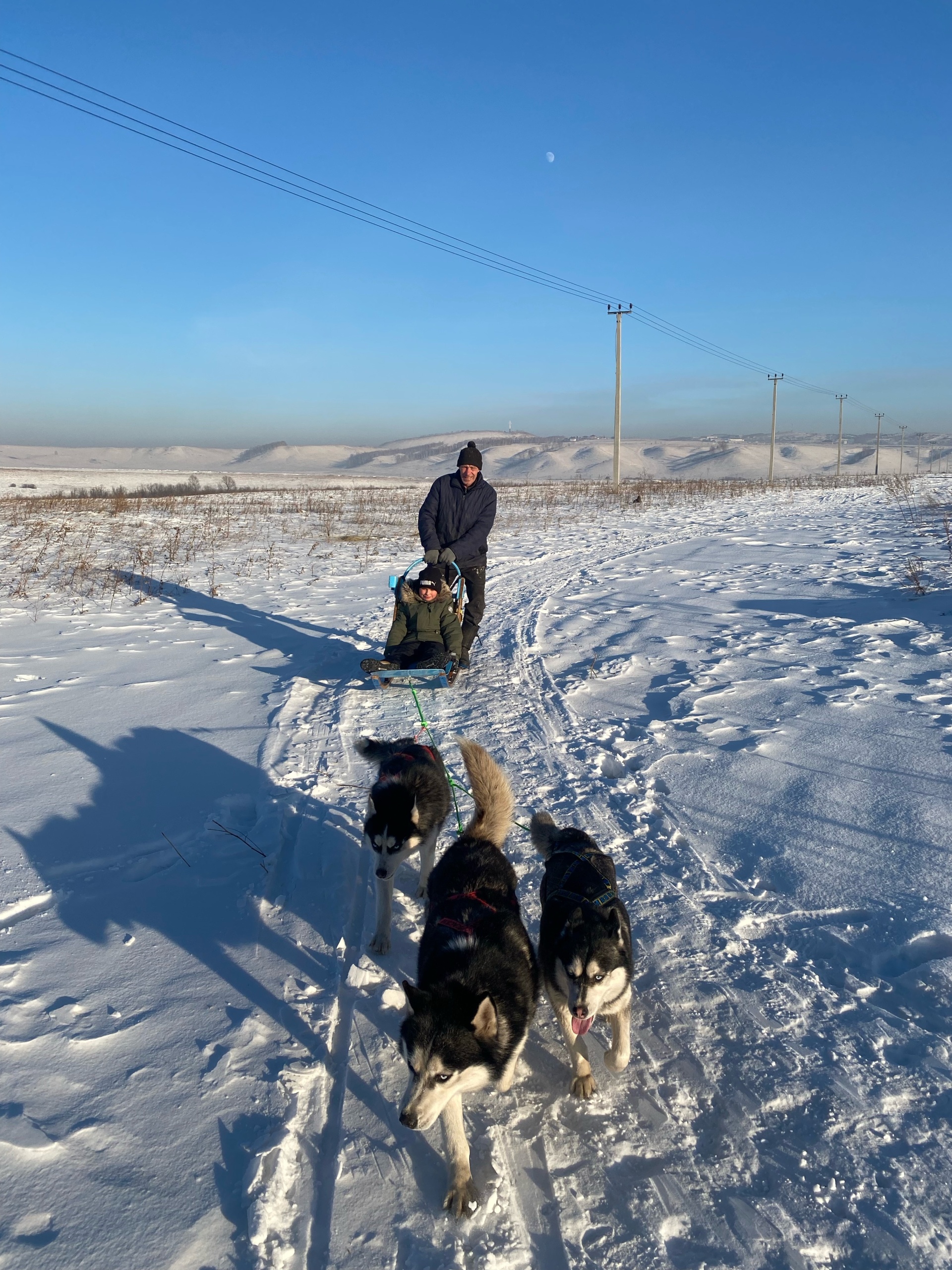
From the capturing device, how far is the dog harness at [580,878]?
10.4 feet

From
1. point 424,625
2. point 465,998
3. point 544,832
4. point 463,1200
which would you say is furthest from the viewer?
point 424,625

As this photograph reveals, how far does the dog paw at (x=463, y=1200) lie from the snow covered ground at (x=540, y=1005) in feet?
0.12

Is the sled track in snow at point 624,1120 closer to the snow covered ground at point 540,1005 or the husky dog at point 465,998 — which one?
the snow covered ground at point 540,1005

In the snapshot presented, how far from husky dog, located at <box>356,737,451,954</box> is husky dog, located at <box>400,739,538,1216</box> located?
23 centimetres

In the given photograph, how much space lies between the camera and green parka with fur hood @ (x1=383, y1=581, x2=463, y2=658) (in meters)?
7.55

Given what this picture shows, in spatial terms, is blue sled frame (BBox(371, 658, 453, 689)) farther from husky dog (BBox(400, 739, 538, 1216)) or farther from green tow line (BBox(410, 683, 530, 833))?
husky dog (BBox(400, 739, 538, 1216))

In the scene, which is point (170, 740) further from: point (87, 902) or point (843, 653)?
point (843, 653)

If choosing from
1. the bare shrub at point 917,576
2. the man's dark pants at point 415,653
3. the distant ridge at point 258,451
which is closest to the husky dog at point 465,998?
the man's dark pants at point 415,653

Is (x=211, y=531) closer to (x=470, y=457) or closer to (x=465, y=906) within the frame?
(x=470, y=457)

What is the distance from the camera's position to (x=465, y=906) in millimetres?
3059

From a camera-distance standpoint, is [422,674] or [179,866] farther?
[422,674]

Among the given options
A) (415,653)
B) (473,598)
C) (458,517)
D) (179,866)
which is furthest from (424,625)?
(179,866)

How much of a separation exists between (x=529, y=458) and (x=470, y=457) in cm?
12269

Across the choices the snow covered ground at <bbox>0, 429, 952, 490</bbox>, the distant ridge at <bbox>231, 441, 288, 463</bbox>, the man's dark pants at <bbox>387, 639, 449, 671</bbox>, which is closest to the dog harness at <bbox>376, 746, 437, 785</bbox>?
the man's dark pants at <bbox>387, 639, 449, 671</bbox>
